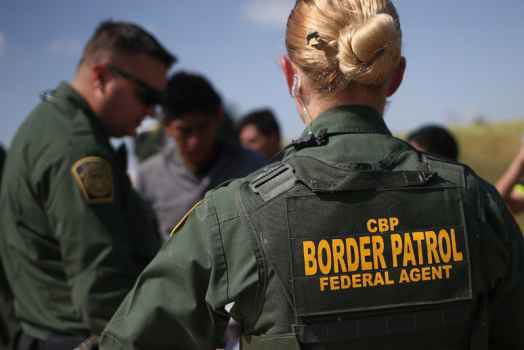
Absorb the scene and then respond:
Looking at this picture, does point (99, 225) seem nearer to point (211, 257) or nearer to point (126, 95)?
point (126, 95)

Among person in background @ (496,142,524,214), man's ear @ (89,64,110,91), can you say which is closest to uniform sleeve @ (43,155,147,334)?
man's ear @ (89,64,110,91)

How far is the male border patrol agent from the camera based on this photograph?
2104 mm

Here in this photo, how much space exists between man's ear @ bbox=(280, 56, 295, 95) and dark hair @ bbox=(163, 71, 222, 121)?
2329 mm

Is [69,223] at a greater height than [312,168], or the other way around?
[312,168]

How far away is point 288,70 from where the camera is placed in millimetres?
1430

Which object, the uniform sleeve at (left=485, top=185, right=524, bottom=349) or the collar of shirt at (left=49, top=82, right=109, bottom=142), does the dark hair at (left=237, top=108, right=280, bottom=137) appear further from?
the uniform sleeve at (left=485, top=185, right=524, bottom=349)

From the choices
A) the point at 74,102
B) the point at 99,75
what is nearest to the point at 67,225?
the point at 74,102

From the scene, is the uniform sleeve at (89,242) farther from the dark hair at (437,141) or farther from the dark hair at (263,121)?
the dark hair at (263,121)

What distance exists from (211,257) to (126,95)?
167 cm

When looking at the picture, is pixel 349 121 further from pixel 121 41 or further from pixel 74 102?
pixel 121 41

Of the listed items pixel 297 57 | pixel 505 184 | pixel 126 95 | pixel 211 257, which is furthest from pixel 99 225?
pixel 505 184

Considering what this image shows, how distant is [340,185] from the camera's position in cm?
126

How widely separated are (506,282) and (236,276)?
680mm

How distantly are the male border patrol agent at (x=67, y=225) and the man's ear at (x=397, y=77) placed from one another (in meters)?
1.27
